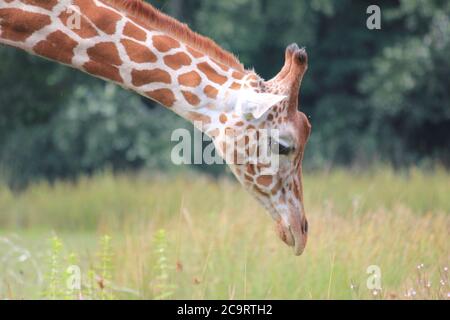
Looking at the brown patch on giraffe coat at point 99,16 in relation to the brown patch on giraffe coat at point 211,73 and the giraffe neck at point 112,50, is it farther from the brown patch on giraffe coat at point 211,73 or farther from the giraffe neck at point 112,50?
the brown patch on giraffe coat at point 211,73

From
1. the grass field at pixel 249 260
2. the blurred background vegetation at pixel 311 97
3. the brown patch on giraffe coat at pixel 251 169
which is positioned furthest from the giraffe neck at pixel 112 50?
the blurred background vegetation at pixel 311 97

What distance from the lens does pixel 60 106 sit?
2095 cm

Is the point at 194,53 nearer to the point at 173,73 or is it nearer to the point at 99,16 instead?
the point at 173,73

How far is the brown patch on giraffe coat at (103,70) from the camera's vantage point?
5391 millimetres

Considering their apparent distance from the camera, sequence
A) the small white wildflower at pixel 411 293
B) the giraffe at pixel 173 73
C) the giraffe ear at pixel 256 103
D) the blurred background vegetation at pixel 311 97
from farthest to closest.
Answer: the blurred background vegetation at pixel 311 97 < the small white wildflower at pixel 411 293 < the giraffe at pixel 173 73 < the giraffe ear at pixel 256 103

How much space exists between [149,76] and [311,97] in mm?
18793

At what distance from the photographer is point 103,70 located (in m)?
5.41

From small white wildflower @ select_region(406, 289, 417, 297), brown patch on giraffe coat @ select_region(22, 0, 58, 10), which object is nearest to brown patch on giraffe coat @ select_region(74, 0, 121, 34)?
brown patch on giraffe coat @ select_region(22, 0, 58, 10)

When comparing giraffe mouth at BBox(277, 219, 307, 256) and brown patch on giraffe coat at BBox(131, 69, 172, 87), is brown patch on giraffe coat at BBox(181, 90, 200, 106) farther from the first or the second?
giraffe mouth at BBox(277, 219, 307, 256)

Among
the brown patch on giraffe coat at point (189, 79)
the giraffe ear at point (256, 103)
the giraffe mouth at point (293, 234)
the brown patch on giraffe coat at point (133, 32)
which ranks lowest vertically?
the giraffe mouth at point (293, 234)

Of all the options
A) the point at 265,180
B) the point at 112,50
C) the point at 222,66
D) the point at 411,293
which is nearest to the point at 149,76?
the point at 112,50

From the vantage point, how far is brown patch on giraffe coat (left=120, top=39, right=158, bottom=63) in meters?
5.38

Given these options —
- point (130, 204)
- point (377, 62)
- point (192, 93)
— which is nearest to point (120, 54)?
point (192, 93)

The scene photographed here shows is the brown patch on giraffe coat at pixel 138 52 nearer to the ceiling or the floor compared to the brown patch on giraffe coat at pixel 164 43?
nearer to the floor
